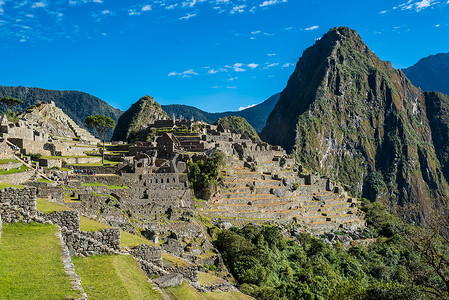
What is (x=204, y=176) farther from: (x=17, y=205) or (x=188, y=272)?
(x=17, y=205)

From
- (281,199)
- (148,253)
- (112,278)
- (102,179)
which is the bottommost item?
(281,199)

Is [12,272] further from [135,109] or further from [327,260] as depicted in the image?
[135,109]

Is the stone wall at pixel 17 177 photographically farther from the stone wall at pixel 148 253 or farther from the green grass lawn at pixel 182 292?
the green grass lawn at pixel 182 292

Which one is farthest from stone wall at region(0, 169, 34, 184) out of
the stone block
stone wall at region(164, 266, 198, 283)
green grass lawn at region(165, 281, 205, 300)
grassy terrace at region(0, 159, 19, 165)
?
green grass lawn at region(165, 281, 205, 300)

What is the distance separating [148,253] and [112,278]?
4.92 m

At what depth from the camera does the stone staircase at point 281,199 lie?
147ft

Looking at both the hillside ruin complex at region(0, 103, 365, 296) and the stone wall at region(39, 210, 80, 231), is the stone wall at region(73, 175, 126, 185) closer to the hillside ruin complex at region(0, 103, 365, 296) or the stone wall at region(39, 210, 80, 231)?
the hillside ruin complex at region(0, 103, 365, 296)

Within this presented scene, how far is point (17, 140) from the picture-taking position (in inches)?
1407

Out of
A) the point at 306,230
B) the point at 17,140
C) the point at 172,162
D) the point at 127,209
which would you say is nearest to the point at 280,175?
the point at 306,230

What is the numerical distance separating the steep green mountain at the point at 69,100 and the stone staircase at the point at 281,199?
106441mm

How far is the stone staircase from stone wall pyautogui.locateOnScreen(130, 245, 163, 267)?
88.5 ft

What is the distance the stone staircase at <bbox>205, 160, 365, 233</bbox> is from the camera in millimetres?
44938

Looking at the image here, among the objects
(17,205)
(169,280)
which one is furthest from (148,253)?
(17,205)

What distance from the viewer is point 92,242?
965 centimetres
